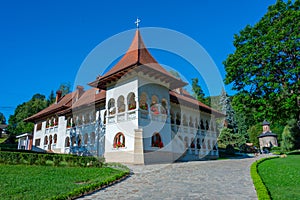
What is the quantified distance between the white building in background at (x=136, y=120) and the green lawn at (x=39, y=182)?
7224mm

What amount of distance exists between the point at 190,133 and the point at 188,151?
85.3 inches

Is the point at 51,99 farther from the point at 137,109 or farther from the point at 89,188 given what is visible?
the point at 89,188

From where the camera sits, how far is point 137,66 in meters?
18.2

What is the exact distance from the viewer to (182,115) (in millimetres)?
26094

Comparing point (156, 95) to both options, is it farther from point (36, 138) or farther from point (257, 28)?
point (36, 138)

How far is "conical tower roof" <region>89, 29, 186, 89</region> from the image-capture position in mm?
18614

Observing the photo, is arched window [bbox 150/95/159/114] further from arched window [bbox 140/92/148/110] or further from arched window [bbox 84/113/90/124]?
arched window [bbox 84/113/90/124]

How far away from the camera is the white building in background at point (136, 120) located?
18.4 meters

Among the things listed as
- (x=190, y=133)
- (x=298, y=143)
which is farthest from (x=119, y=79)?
(x=298, y=143)

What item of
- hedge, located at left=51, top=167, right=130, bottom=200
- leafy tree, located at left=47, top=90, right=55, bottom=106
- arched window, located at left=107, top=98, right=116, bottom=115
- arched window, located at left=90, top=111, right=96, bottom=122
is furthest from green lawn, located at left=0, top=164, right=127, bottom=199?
leafy tree, located at left=47, top=90, right=55, bottom=106

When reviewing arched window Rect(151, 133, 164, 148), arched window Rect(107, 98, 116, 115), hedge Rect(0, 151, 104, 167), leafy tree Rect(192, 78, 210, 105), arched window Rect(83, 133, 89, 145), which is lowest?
hedge Rect(0, 151, 104, 167)

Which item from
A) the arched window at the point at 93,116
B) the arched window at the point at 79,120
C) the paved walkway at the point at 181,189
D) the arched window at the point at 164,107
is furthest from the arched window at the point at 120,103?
the paved walkway at the point at 181,189

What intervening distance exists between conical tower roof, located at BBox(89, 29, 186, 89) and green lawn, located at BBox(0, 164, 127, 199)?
9544 millimetres

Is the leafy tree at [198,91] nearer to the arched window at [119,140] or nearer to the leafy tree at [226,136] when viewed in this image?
the leafy tree at [226,136]
